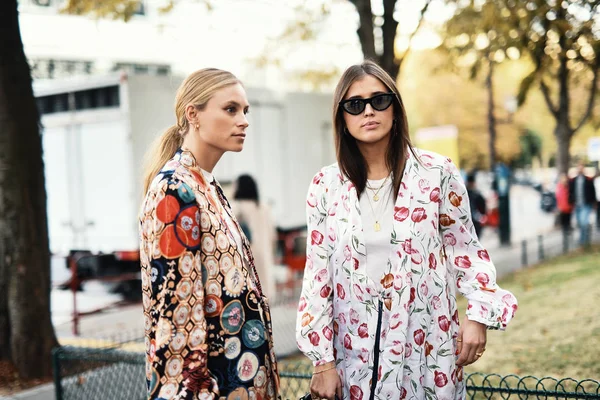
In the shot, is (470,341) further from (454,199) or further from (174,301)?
(174,301)

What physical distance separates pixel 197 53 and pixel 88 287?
6.72m

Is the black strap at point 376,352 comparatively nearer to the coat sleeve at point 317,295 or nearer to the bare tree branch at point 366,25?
the coat sleeve at point 317,295

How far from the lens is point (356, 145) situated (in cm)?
272

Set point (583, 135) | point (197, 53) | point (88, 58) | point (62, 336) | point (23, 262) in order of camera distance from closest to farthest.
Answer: point (23, 262), point (62, 336), point (197, 53), point (88, 58), point (583, 135)

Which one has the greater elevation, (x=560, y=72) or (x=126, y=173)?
(x=560, y=72)

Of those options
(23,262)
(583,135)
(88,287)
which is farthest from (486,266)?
(583,135)

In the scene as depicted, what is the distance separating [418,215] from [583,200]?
49.9 feet

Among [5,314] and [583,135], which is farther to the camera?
[583,135]

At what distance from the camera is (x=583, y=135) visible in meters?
43.9

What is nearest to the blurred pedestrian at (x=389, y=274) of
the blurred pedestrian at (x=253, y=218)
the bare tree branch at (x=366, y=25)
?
the bare tree branch at (x=366, y=25)

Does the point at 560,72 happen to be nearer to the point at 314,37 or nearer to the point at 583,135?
the point at 314,37

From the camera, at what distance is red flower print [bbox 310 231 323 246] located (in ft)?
8.54

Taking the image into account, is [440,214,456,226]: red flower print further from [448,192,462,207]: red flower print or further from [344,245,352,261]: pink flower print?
[344,245,352,261]: pink flower print

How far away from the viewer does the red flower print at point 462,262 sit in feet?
8.21
